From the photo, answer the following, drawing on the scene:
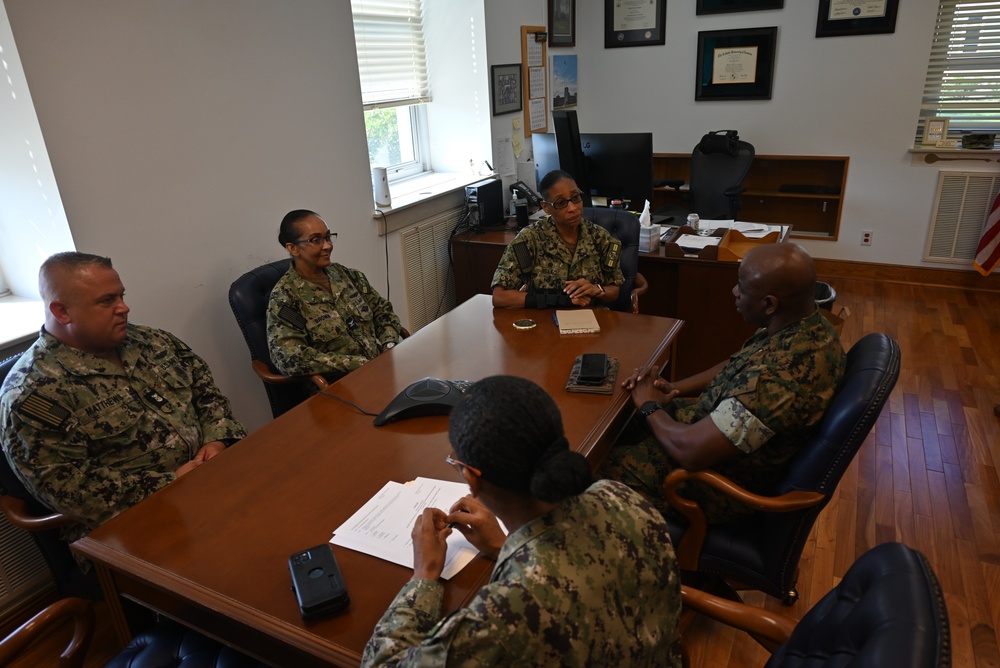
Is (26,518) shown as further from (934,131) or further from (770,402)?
(934,131)

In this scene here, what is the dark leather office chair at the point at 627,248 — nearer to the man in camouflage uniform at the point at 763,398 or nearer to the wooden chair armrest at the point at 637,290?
the wooden chair armrest at the point at 637,290

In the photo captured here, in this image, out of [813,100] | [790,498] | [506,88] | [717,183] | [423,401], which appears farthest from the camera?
[813,100]

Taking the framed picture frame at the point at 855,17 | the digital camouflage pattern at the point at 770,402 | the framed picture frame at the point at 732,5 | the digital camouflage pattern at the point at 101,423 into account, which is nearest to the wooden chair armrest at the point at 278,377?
the digital camouflage pattern at the point at 101,423

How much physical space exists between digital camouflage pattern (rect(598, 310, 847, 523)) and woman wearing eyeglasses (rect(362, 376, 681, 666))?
26.4 inches

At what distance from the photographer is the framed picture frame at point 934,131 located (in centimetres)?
448

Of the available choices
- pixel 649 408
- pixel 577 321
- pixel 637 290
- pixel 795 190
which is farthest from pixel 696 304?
pixel 795 190

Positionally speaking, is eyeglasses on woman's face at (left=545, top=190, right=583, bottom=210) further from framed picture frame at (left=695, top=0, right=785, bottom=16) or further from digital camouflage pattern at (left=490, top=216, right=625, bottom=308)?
framed picture frame at (left=695, top=0, right=785, bottom=16)

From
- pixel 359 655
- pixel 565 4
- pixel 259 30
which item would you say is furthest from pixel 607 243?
pixel 565 4

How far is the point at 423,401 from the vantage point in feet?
5.83

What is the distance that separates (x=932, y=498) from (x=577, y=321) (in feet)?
5.05

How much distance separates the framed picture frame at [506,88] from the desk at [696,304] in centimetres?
147

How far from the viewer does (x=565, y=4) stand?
194 inches

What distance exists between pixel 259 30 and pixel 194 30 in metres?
0.31

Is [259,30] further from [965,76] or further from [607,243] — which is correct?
[965,76]
